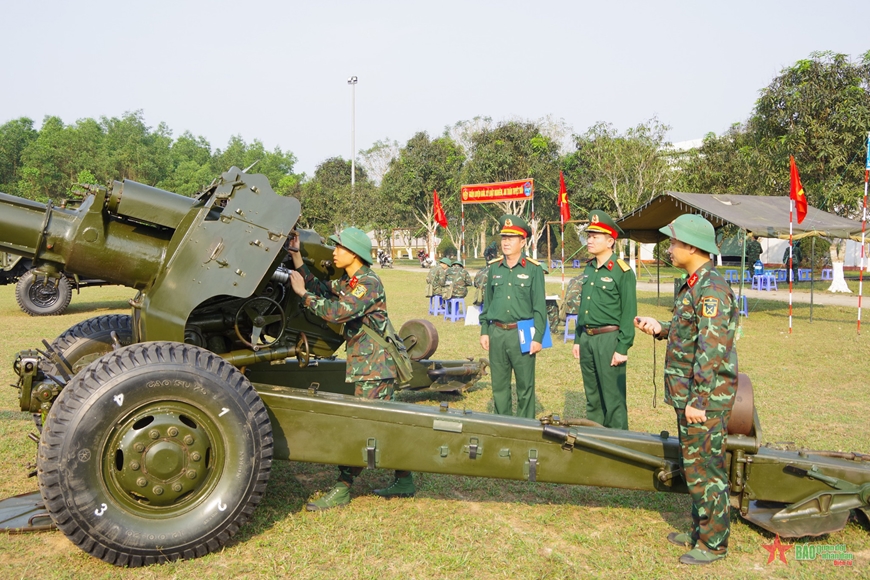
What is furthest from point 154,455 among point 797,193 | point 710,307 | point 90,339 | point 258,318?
point 797,193

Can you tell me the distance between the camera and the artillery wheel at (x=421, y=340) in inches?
239

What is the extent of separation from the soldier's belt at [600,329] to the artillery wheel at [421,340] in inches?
53.8

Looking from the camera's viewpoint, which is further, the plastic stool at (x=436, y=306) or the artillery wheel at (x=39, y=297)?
the plastic stool at (x=436, y=306)

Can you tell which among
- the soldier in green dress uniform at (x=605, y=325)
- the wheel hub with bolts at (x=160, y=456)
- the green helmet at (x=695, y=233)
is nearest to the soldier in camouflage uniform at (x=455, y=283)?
the soldier in green dress uniform at (x=605, y=325)

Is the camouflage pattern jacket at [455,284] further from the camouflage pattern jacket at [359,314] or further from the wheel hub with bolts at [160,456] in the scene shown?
the wheel hub with bolts at [160,456]

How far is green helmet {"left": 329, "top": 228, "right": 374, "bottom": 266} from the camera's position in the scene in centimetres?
429

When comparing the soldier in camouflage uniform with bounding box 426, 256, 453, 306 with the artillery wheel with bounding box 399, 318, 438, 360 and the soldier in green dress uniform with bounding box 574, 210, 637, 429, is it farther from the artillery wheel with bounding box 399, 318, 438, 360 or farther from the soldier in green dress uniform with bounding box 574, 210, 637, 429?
the soldier in green dress uniform with bounding box 574, 210, 637, 429

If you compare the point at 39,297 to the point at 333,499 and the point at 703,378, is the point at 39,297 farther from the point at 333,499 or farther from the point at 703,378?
the point at 703,378

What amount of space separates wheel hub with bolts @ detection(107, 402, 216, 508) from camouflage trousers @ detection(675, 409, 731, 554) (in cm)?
228

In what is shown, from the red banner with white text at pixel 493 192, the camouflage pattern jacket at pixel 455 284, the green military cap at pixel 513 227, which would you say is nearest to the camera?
the green military cap at pixel 513 227

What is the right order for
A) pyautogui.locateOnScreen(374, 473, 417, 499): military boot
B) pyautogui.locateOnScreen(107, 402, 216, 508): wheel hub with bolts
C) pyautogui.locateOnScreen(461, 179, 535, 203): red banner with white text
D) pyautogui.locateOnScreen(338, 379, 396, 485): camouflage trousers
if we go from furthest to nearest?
1. pyautogui.locateOnScreen(461, 179, 535, 203): red banner with white text
2. pyautogui.locateOnScreen(374, 473, 417, 499): military boot
3. pyautogui.locateOnScreen(338, 379, 396, 485): camouflage trousers
4. pyautogui.locateOnScreen(107, 402, 216, 508): wheel hub with bolts

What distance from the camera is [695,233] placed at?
3549 millimetres

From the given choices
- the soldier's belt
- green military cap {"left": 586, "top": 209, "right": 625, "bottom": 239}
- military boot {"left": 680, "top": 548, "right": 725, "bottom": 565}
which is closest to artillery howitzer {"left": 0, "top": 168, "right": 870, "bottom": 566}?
military boot {"left": 680, "top": 548, "right": 725, "bottom": 565}

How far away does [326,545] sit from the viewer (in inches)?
143
